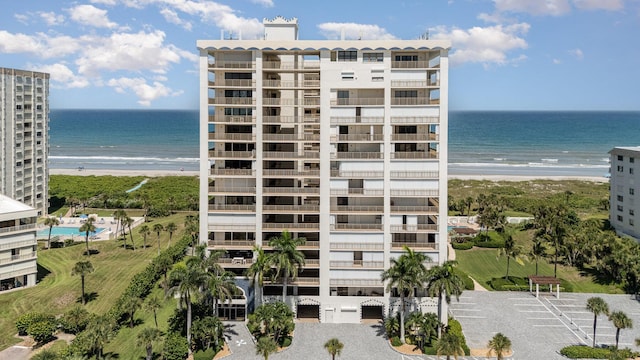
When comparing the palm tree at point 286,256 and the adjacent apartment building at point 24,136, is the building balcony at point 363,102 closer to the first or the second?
the palm tree at point 286,256

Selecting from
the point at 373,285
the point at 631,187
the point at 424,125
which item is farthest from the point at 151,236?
the point at 631,187

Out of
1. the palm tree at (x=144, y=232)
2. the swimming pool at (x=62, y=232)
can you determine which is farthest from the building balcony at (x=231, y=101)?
the swimming pool at (x=62, y=232)

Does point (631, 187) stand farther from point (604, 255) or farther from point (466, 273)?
point (466, 273)

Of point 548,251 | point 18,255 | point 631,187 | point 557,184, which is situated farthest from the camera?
point 557,184

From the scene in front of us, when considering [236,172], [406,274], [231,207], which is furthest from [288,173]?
[406,274]

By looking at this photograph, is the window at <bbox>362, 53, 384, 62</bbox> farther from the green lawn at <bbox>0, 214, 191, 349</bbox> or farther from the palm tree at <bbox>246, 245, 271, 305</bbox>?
the green lawn at <bbox>0, 214, 191, 349</bbox>

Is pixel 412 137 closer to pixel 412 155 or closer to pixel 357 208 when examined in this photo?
pixel 412 155

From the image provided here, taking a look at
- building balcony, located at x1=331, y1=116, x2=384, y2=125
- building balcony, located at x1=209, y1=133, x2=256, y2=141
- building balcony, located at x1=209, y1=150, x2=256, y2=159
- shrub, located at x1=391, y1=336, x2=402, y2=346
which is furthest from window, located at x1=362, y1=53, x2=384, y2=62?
shrub, located at x1=391, y1=336, x2=402, y2=346

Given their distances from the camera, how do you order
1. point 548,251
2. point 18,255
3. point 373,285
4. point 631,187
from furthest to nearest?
point 631,187 → point 548,251 → point 18,255 → point 373,285
